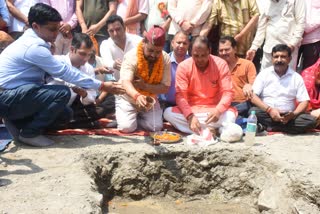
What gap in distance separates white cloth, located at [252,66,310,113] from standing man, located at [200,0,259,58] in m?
0.96

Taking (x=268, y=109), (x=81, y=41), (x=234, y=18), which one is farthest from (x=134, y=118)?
(x=234, y=18)

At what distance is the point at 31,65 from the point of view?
4.94 meters

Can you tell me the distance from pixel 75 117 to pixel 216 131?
1817 millimetres

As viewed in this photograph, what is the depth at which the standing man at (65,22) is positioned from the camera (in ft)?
21.9

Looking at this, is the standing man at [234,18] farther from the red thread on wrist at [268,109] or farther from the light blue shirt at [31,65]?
the light blue shirt at [31,65]

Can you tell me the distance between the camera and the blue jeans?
4.89 meters

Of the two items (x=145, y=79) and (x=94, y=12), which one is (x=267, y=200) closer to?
(x=145, y=79)

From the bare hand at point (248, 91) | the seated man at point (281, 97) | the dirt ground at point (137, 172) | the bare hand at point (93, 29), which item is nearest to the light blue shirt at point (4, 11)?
the bare hand at point (93, 29)

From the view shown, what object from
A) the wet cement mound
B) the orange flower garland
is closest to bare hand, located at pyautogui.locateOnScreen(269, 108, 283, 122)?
the wet cement mound

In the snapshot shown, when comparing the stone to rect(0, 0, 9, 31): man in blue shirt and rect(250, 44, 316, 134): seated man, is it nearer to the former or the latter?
rect(250, 44, 316, 134): seated man

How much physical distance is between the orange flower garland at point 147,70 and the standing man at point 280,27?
5.50 feet

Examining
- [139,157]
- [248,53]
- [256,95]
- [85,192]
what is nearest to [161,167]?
[139,157]

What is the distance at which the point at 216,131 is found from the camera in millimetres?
5770

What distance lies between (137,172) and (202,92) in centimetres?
146
